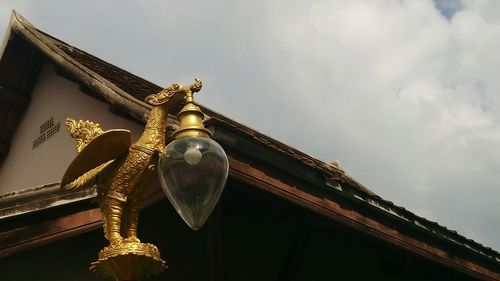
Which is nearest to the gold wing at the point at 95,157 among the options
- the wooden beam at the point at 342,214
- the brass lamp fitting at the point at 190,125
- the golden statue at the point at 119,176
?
the golden statue at the point at 119,176

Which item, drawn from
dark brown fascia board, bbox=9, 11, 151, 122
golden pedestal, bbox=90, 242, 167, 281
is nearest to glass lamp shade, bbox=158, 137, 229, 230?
golden pedestal, bbox=90, 242, 167, 281

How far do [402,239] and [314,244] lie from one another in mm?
1168

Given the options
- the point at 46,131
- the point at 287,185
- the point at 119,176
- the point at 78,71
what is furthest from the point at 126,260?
the point at 46,131

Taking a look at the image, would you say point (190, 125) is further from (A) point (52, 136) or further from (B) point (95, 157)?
(A) point (52, 136)

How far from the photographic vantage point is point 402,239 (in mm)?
5043

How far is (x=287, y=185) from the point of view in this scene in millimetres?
4176

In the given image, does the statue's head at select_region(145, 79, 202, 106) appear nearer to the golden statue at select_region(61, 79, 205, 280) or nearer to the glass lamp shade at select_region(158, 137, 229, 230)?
the golden statue at select_region(61, 79, 205, 280)

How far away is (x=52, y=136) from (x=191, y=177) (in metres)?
4.29

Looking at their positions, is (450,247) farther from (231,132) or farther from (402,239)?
(231,132)

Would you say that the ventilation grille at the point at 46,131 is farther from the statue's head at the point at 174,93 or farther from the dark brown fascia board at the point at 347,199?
the statue's head at the point at 174,93

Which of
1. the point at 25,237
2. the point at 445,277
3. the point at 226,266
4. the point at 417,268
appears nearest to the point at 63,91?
the point at 226,266

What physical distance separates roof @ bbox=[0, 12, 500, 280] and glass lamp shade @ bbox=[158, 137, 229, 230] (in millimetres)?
898

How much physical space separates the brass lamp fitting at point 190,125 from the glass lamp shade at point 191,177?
7cm

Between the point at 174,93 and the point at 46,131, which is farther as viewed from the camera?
the point at 46,131
